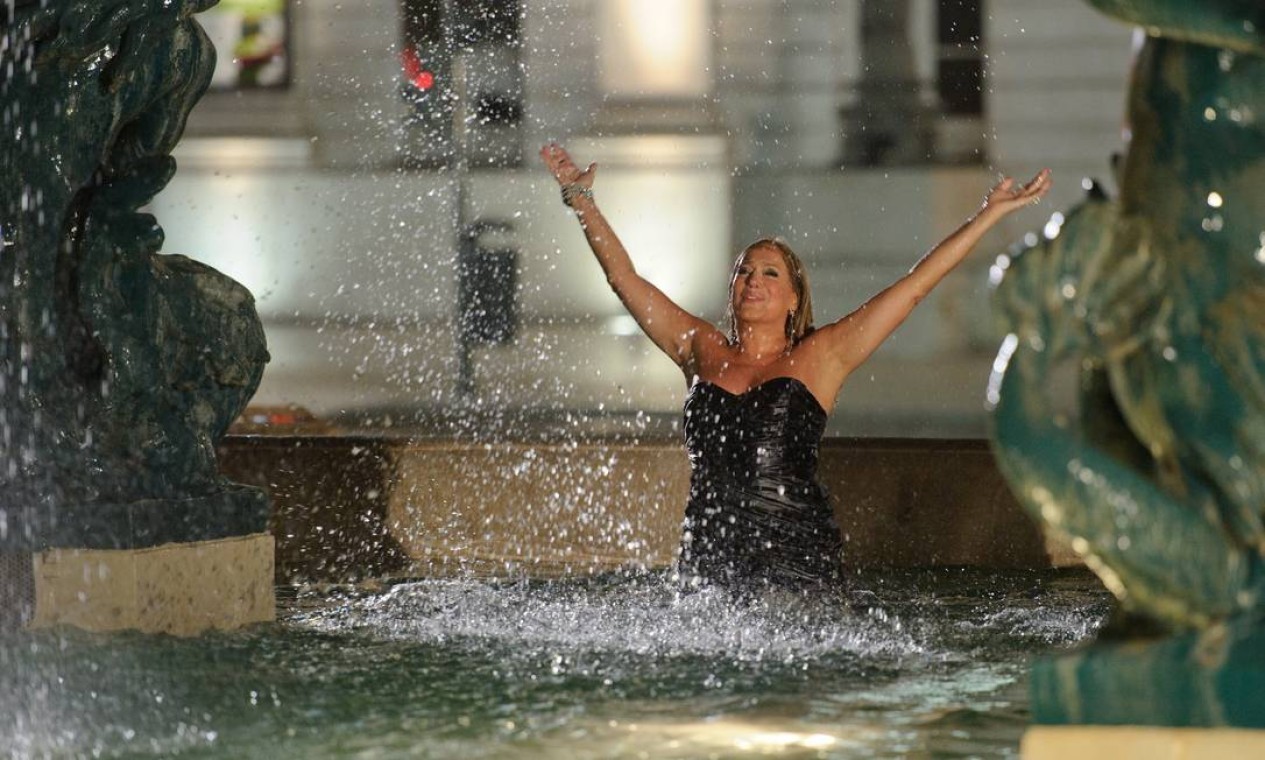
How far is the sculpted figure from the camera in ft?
8.16

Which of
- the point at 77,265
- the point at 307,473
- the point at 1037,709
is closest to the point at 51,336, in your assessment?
the point at 77,265

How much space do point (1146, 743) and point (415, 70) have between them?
16.5m

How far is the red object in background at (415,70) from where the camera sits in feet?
60.4

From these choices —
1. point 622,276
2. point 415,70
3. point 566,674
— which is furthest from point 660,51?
point 566,674

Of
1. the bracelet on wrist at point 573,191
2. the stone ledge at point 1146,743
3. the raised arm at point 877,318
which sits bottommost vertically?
the stone ledge at point 1146,743

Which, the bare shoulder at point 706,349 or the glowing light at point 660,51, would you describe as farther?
the glowing light at point 660,51

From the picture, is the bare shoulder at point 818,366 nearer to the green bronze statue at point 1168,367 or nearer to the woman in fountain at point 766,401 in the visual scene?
the woman in fountain at point 766,401

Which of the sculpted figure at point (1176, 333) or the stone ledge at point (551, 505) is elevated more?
the sculpted figure at point (1176, 333)

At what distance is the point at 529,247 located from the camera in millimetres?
17859

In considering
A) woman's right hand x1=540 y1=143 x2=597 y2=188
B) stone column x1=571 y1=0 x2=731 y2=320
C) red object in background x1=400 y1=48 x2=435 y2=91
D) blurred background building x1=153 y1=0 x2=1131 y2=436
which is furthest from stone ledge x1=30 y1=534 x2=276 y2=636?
red object in background x1=400 y1=48 x2=435 y2=91

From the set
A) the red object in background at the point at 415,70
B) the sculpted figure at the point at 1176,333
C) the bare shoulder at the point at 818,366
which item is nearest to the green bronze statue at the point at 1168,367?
the sculpted figure at the point at 1176,333

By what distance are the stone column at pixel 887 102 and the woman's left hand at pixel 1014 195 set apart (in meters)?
11.6

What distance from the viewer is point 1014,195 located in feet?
18.2

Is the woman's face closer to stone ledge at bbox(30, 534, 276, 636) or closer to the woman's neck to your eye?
the woman's neck
